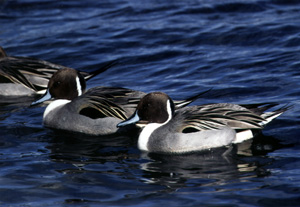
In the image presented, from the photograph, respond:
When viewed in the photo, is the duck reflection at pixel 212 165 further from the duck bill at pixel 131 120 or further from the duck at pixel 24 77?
the duck at pixel 24 77

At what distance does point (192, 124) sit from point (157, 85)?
118 inches

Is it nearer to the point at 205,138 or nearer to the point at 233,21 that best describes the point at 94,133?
the point at 205,138

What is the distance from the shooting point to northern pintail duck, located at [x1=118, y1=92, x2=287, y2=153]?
25.0 feet

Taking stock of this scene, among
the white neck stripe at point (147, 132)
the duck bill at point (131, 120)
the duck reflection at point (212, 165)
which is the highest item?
the duck bill at point (131, 120)

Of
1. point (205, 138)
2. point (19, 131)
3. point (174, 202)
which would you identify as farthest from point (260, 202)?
point (19, 131)

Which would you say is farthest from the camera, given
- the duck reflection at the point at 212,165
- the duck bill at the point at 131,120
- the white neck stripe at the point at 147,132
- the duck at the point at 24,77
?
the duck at the point at 24,77

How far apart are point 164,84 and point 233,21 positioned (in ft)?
11.7

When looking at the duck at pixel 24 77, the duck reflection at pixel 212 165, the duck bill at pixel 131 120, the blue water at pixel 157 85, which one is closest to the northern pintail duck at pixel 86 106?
the blue water at pixel 157 85

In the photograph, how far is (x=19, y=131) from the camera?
858cm

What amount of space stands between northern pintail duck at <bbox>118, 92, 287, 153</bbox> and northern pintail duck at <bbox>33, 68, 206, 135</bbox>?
0.49m

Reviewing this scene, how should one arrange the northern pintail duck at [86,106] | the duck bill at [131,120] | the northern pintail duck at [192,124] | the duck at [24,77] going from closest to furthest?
the northern pintail duck at [192,124]
the duck bill at [131,120]
the northern pintail duck at [86,106]
the duck at [24,77]

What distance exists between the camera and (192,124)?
7.59 metres

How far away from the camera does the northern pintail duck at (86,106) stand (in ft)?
27.7

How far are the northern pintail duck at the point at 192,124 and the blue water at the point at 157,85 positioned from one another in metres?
0.15
